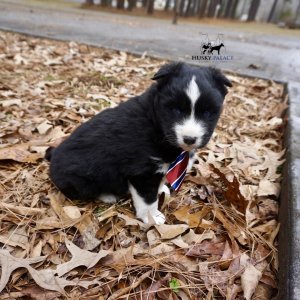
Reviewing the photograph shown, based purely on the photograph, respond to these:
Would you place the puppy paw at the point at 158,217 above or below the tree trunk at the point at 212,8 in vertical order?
above

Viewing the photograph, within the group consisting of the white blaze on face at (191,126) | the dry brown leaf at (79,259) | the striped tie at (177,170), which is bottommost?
the dry brown leaf at (79,259)

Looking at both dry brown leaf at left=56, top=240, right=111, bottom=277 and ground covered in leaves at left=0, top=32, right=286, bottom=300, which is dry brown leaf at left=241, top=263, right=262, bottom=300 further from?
dry brown leaf at left=56, top=240, right=111, bottom=277

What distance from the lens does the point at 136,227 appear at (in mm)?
2850

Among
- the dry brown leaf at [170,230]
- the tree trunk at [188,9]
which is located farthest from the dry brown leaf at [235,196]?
the tree trunk at [188,9]

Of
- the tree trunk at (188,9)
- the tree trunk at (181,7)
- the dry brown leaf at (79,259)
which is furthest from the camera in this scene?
the tree trunk at (188,9)

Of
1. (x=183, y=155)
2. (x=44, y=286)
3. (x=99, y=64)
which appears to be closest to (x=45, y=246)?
(x=44, y=286)

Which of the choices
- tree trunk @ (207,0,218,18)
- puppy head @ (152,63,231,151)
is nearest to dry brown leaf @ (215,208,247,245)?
puppy head @ (152,63,231,151)

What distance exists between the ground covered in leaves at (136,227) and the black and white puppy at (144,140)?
0.21 m

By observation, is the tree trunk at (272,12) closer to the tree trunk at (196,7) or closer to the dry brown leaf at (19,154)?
the tree trunk at (196,7)

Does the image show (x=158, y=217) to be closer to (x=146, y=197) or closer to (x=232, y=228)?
(x=146, y=197)

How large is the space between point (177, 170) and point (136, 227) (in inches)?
21.8

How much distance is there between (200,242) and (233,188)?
0.61 m

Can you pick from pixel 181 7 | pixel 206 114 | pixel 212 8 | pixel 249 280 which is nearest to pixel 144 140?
pixel 206 114

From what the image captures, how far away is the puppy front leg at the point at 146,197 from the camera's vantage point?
286cm
